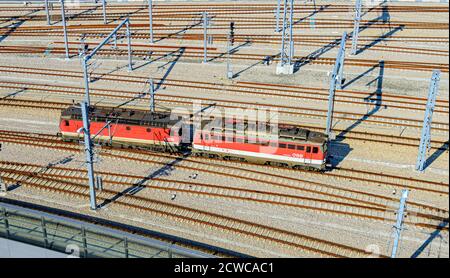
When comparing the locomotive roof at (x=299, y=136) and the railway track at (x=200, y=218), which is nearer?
the railway track at (x=200, y=218)

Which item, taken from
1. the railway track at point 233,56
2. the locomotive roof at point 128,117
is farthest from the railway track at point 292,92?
the locomotive roof at point 128,117

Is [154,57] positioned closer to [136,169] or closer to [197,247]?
[136,169]

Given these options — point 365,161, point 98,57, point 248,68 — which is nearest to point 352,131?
point 365,161

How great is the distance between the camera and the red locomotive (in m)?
34.7

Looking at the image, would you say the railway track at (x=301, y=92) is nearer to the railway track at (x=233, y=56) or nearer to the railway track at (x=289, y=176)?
the railway track at (x=233, y=56)

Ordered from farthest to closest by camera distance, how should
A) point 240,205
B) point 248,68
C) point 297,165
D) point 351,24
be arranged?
point 351,24 < point 248,68 < point 297,165 < point 240,205

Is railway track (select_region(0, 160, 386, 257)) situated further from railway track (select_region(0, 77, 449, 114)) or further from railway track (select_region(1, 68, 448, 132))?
railway track (select_region(0, 77, 449, 114))

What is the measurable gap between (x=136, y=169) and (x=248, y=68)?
23920 mm

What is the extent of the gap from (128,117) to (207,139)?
6.92 meters

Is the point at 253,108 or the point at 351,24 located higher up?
the point at 351,24

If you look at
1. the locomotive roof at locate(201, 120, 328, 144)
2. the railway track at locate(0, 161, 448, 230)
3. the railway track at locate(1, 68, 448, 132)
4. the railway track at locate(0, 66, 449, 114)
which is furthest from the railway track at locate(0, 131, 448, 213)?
the railway track at locate(0, 66, 449, 114)

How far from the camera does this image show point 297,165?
116 feet

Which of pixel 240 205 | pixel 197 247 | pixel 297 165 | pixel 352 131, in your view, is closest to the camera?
pixel 197 247

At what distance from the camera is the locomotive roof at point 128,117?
3741cm
